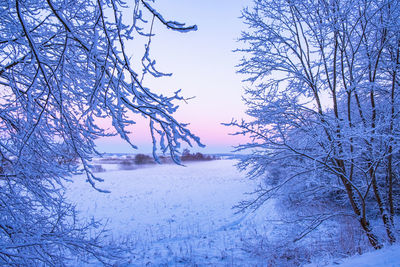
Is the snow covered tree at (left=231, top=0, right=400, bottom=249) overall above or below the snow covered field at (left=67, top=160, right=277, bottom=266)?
above

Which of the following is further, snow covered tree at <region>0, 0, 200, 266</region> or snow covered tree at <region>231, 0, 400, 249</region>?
snow covered tree at <region>231, 0, 400, 249</region>

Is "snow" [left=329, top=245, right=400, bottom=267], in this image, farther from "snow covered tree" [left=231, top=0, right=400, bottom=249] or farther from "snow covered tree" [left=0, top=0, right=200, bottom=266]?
"snow covered tree" [left=0, top=0, right=200, bottom=266]

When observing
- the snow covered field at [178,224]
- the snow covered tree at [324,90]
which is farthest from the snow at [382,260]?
the snow covered field at [178,224]

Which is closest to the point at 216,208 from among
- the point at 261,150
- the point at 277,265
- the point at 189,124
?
the point at 277,265

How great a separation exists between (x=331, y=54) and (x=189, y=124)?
4.54 m

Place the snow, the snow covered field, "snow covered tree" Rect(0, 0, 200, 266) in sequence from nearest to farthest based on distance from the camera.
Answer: "snow covered tree" Rect(0, 0, 200, 266)
the snow
the snow covered field

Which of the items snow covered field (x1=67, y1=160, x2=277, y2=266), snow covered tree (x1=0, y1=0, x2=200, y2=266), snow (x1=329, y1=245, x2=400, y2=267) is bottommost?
snow covered field (x1=67, y1=160, x2=277, y2=266)

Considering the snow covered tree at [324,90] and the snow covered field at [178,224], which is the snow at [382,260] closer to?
the snow covered tree at [324,90]

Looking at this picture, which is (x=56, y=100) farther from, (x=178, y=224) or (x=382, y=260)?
(x=178, y=224)

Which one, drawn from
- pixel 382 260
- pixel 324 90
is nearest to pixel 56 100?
pixel 382 260

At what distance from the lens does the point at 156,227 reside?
28.1ft

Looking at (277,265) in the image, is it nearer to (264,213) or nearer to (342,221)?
(342,221)

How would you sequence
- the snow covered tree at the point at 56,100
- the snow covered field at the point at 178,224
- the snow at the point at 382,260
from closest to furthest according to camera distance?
1. the snow covered tree at the point at 56,100
2. the snow at the point at 382,260
3. the snow covered field at the point at 178,224

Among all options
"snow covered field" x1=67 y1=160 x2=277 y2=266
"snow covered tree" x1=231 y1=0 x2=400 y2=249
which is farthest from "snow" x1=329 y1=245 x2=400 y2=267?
"snow covered field" x1=67 y1=160 x2=277 y2=266
